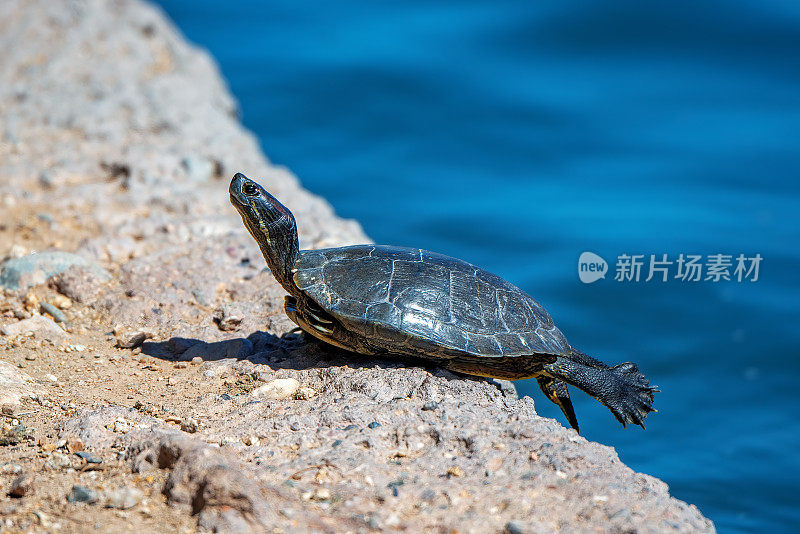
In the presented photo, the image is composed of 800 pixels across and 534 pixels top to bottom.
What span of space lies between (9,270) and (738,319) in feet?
19.2

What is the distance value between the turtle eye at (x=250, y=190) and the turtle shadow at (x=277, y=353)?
72 centimetres

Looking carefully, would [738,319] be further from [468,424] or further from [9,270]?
[9,270]

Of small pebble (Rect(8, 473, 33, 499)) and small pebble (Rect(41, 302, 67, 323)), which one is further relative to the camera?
small pebble (Rect(41, 302, 67, 323))

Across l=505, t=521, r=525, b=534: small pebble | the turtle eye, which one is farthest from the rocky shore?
the turtle eye

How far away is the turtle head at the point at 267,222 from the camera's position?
138 inches

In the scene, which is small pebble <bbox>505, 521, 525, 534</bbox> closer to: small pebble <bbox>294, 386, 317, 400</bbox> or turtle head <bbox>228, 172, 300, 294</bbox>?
small pebble <bbox>294, 386, 317, 400</bbox>

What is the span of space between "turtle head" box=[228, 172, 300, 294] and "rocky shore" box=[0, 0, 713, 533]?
45 centimetres

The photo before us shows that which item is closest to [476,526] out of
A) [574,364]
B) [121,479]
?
[121,479]

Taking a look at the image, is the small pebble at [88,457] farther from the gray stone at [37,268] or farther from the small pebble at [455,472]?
the gray stone at [37,268]

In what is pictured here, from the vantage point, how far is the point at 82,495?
7.83 feet

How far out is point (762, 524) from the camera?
507 cm

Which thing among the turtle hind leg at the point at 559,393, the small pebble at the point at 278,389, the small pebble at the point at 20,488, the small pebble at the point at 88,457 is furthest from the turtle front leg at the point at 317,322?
the small pebble at the point at 20,488

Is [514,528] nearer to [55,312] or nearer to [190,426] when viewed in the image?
[190,426]

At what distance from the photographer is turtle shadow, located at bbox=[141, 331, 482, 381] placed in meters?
3.46
